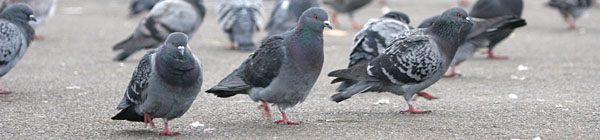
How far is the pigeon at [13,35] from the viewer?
725 cm

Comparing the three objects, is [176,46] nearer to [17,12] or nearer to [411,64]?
[411,64]

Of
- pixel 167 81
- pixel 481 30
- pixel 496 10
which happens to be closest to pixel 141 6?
pixel 496 10

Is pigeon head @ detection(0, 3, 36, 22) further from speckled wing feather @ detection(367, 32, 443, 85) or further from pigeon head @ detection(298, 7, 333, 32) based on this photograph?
speckled wing feather @ detection(367, 32, 443, 85)

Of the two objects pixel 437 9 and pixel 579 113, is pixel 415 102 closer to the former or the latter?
pixel 579 113

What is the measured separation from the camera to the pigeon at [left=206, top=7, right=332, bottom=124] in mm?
5668

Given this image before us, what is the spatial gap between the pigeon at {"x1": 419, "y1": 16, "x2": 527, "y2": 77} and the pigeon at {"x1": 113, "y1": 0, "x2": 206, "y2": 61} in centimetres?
328

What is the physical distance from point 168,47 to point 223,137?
2.29 feet

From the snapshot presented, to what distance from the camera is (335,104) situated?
22.8ft

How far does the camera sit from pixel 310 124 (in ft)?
19.4

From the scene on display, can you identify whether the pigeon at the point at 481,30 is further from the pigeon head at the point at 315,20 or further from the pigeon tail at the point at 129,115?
the pigeon tail at the point at 129,115

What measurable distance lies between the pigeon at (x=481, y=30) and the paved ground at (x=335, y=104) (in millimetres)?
278

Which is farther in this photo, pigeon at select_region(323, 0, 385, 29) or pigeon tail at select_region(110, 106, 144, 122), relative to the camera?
pigeon at select_region(323, 0, 385, 29)

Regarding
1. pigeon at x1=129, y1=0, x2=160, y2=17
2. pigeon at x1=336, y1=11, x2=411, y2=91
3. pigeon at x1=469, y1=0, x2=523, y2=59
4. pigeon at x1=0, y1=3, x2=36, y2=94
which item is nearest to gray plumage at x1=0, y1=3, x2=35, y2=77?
pigeon at x1=0, y1=3, x2=36, y2=94

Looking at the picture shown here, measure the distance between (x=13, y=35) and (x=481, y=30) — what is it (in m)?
4.42
